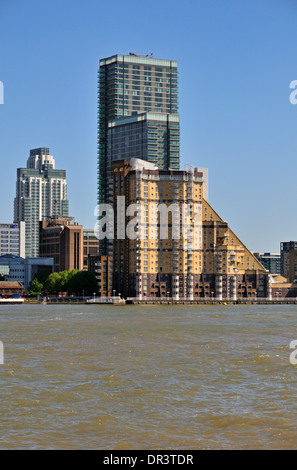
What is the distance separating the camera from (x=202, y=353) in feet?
211

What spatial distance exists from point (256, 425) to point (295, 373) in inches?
673

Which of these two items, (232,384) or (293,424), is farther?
(232,384)

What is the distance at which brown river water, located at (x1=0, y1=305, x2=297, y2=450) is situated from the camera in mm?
31734

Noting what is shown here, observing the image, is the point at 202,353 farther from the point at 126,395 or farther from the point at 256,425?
the point at 256,425

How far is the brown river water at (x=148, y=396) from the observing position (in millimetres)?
31734

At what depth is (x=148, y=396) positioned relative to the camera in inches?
1614

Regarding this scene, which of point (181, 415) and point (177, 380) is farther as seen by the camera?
point (177, 380)

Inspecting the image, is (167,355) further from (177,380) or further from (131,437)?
(131,437)
